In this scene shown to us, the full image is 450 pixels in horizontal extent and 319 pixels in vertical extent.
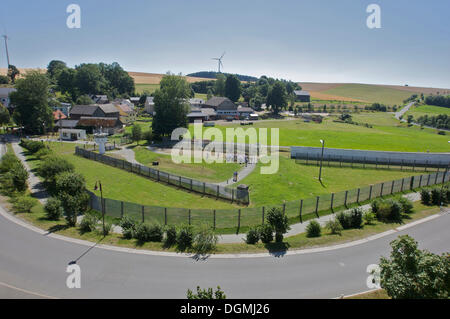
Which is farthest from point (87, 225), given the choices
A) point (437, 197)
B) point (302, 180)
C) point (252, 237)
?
point (437, 197)

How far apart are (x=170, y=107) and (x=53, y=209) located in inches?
1697

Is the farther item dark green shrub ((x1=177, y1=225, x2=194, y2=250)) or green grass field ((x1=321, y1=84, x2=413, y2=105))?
green grass field ((x1=321, y1=84, x2=413, y2=105))

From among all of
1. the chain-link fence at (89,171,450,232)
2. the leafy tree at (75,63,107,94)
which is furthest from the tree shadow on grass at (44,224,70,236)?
the leafy tree at (75,63,107,94)

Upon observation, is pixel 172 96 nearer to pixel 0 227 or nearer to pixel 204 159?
pixel 204 159

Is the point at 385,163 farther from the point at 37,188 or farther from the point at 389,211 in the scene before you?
the point at 37,188

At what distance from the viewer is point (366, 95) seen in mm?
178500

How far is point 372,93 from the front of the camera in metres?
182

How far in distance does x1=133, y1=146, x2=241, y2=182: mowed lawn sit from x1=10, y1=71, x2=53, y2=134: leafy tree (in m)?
34.3

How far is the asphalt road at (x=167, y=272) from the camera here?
13.1 metres

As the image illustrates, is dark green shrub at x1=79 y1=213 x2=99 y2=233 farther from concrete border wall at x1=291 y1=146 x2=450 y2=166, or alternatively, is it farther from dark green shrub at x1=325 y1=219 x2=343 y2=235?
concrete border wall at x1=291 y1=146 x2=450 y2=166

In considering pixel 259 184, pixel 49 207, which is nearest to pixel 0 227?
pixel 49 207

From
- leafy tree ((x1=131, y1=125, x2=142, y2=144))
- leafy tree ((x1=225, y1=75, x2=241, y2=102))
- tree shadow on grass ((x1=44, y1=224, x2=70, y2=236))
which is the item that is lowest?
tree shadow on grass ((x1=44, y1=224, x2=70, y2=236))

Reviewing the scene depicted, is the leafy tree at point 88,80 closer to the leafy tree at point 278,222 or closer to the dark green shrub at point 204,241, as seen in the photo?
the dark green shrub at point 204,241

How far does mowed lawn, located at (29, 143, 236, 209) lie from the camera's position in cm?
2712
